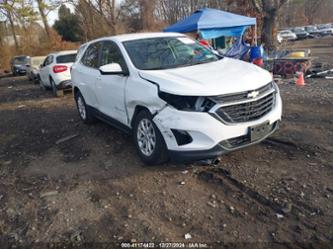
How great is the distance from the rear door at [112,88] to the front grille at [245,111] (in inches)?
63.2

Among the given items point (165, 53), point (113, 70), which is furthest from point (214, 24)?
point (113, 70)

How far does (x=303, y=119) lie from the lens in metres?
5.85

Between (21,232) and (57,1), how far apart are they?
23231mm

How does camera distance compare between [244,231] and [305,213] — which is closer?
[244,231]

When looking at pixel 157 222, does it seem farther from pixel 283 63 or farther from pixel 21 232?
pixel 283 63

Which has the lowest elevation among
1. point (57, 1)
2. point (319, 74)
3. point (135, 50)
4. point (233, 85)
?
point (319, 74)

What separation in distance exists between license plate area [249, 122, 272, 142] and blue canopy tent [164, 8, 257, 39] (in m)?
7.97

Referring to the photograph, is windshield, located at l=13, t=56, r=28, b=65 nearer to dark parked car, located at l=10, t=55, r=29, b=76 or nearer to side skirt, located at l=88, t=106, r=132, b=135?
dark parked car, located at l=10, t=55, r=29, b=76

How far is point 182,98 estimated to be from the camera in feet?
12.0

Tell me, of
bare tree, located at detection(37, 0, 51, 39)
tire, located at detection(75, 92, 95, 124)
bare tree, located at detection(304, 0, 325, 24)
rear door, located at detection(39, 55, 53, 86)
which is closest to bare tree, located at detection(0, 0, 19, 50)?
bare tree, located at detection(37, 0, 51, 39)

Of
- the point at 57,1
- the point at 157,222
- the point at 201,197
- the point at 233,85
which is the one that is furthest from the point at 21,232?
the point at 57,1

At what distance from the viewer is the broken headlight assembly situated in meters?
3.59

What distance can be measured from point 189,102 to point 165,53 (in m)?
1.49

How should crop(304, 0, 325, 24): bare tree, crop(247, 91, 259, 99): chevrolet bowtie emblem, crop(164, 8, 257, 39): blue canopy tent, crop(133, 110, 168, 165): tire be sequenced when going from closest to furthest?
1. crop(247, 91, 259, 99): chevrolet bowtie emblem
2. crop(133, 110, 168, 165): tire
3. crop(164, 8, 257, 39): blue canopy tent
4. crop(304, 0, 325, 24): bare tree
